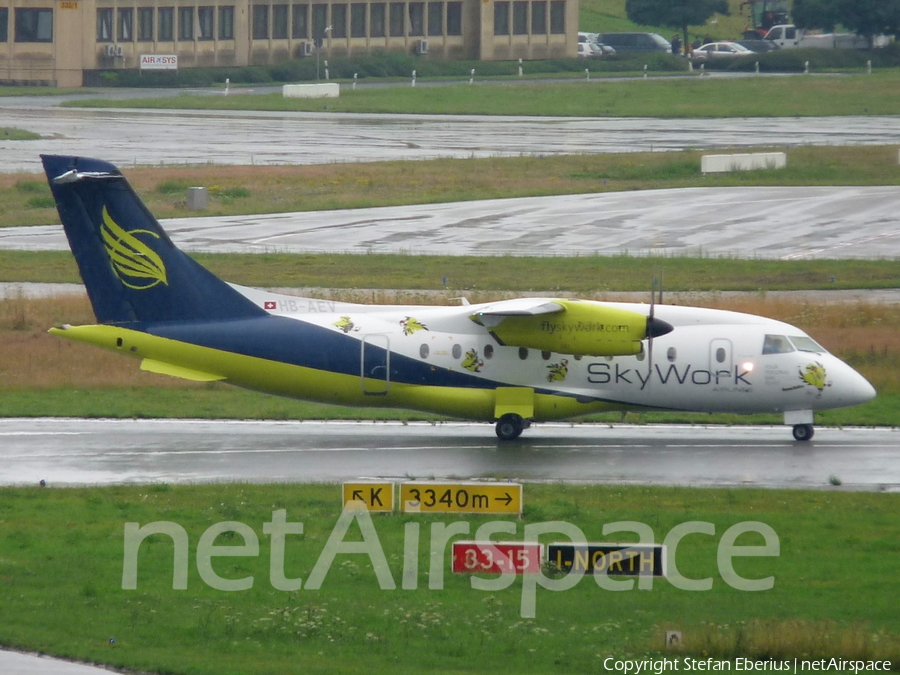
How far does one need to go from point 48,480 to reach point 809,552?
1349cm

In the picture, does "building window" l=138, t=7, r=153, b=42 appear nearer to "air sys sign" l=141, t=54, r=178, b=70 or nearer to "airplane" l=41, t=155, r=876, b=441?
"air sys sign" l=141, t=54, r=178, b=70

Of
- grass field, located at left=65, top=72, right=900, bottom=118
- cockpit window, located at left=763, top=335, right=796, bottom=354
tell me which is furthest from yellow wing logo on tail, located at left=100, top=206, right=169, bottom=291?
grass field, located at left=65, top=72, right=900, bottom=118

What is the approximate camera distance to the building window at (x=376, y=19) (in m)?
116

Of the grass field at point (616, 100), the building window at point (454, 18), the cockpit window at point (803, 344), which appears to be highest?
the building window at point (454, 18)

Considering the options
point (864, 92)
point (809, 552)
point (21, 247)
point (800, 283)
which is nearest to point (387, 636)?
point (809, 552)

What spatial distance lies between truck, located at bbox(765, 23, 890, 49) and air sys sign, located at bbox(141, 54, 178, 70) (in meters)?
63.2

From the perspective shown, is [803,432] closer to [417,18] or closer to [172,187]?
[172,187]

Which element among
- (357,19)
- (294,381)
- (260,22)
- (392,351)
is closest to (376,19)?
(357,19)

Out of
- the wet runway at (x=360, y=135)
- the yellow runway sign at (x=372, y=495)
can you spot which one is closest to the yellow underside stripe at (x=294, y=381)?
the yellow runway sign at (x=372, y=495)

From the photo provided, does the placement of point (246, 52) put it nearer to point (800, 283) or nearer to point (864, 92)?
point (864, 92)

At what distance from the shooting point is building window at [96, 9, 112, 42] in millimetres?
100250

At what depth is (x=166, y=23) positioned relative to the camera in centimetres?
10406

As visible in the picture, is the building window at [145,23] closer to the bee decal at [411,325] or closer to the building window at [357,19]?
the building window at [357,19]

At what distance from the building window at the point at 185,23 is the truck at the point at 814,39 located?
6129 cm
